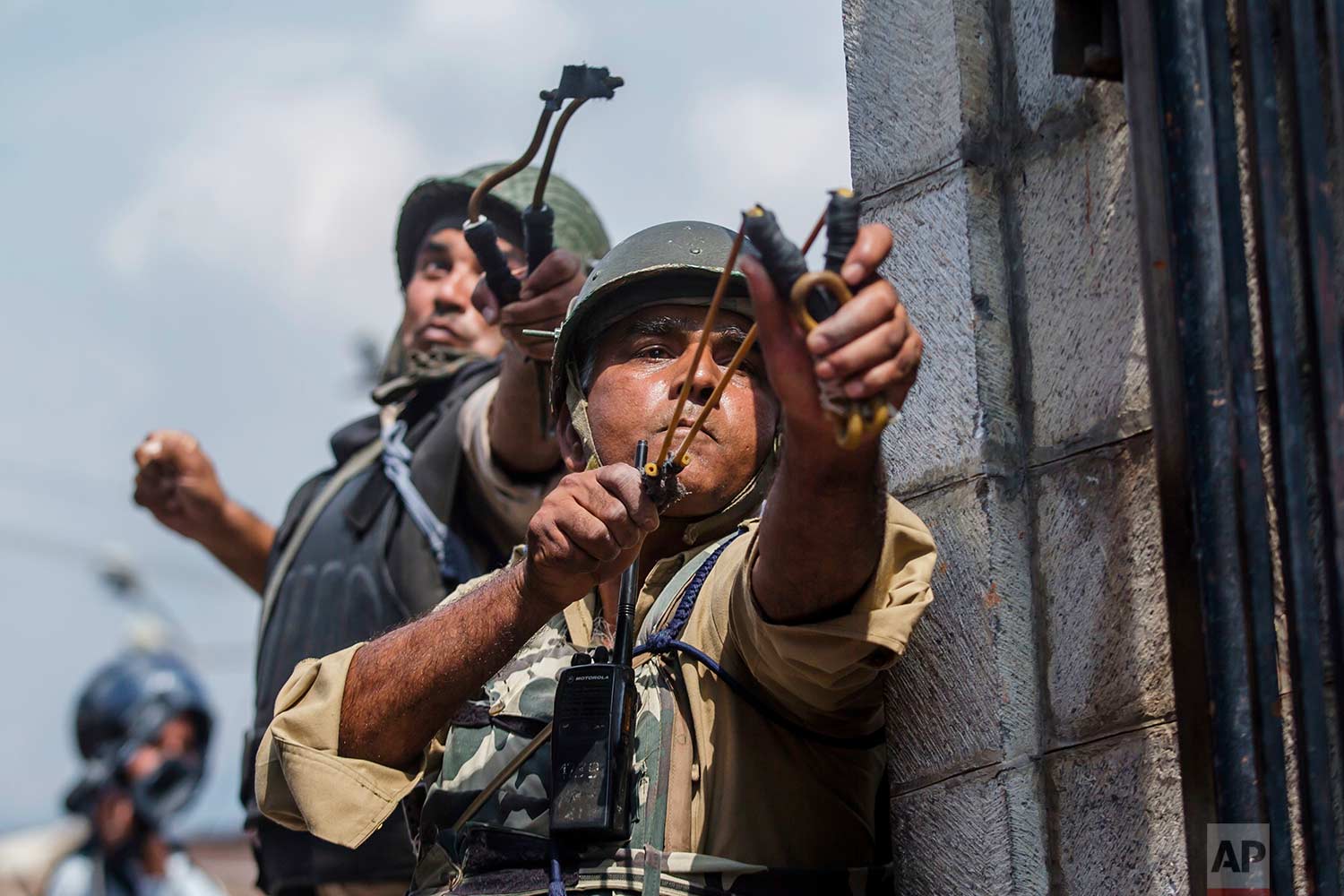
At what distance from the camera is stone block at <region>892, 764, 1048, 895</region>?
3289 millimetres

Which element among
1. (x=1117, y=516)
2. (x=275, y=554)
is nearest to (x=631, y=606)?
(x=1117, y=516)

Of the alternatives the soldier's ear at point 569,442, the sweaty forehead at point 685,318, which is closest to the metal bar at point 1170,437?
the sweaty forehead at point 685,318

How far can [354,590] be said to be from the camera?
19.4ft

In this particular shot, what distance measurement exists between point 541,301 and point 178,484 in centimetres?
232

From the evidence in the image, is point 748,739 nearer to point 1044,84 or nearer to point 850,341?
point 850,341

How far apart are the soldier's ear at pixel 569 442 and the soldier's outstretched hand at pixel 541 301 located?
21.5 inches

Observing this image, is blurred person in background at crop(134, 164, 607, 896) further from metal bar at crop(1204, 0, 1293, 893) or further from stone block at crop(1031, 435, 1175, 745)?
metal bar at crop(1204, 0, 1293, 893)

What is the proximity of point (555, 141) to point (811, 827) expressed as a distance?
1.40 meters

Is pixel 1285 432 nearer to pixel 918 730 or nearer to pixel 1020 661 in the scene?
pixel 1020 661

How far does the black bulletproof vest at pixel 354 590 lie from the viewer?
18.5ft

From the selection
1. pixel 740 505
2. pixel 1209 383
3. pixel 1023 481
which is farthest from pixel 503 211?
pixel 1209 383

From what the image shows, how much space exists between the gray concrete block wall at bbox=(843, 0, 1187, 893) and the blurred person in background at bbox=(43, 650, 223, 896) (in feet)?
12.3

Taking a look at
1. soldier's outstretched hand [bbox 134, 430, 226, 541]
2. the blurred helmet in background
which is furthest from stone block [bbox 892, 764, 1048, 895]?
the blurred helmet in background

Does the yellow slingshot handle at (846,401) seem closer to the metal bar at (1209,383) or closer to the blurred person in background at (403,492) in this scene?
the metal bar at (1209,383)
